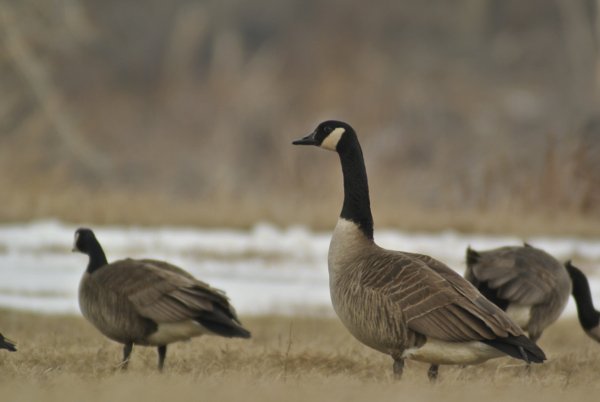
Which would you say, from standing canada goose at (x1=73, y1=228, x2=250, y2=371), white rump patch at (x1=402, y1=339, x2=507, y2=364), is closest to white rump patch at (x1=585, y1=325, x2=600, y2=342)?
white rump patch at (x1=402, y1=339, x2=507, y2=364)

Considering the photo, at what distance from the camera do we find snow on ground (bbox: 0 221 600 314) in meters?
12.9

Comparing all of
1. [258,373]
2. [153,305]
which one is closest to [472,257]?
[258,373]

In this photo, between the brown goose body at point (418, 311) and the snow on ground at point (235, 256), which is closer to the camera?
the brown goose body at point (418, 311)

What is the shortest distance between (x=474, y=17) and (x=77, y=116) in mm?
16264

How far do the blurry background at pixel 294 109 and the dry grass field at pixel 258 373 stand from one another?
7.30m

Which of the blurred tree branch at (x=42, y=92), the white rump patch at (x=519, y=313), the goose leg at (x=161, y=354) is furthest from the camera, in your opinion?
the blurred tree branch at (x=42, y=92)

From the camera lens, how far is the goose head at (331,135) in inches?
316

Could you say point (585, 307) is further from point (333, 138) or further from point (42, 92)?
point (42, 92)

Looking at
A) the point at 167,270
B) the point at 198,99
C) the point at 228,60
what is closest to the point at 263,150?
the point at 198,99

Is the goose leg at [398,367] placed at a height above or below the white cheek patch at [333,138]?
below

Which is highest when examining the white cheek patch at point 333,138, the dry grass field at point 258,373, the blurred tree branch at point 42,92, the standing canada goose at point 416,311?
the blurred tree branch at point 42,92

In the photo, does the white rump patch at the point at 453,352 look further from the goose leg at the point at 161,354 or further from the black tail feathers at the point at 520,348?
the goose leg at the point at 161,354

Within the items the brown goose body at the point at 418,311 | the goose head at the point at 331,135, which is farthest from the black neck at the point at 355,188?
the brown goose body at the point at 418,311

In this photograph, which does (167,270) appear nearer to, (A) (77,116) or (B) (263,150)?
(B) (263,150)
